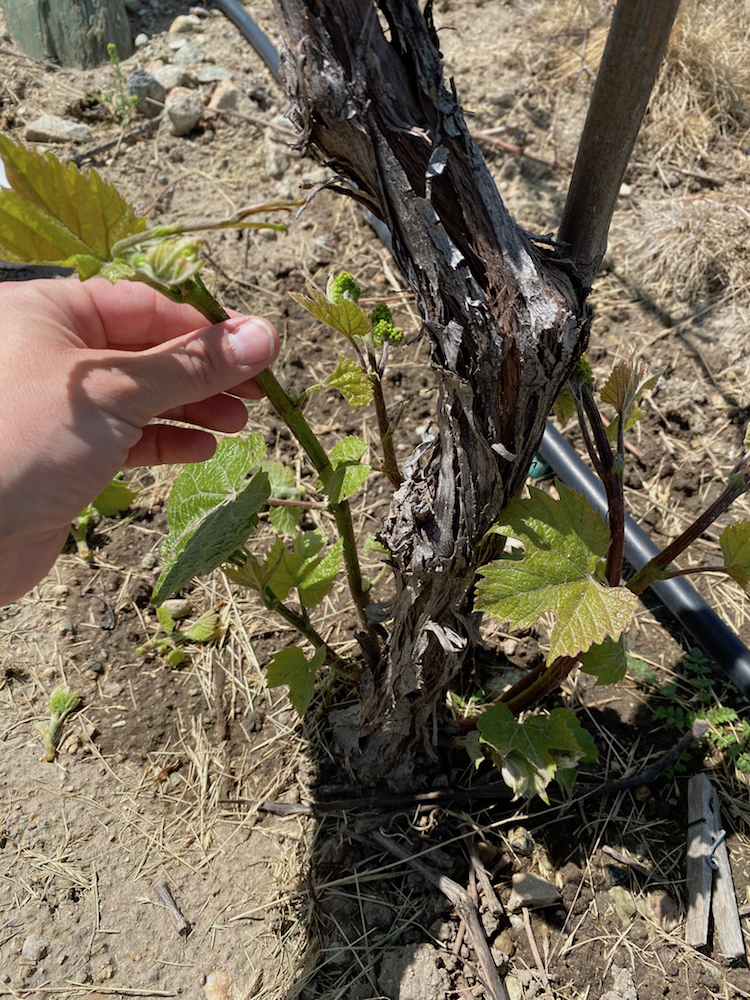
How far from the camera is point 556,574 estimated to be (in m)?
1.10

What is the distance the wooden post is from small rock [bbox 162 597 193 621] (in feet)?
11.0

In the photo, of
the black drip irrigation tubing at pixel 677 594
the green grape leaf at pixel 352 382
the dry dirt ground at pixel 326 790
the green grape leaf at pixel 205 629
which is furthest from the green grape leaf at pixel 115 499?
the green grape leaf at pixel 352 382

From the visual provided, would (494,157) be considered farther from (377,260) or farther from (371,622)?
(371,622)

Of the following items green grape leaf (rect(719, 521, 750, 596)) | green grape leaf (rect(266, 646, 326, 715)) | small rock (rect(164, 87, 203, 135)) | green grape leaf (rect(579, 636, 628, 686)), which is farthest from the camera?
small rock (rect(164, 87, 203, 135))

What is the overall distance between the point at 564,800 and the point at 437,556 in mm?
835

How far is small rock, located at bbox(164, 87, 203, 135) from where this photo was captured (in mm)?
3316

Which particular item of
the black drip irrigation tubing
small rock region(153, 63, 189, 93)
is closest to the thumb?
the black drip irrigation tubing

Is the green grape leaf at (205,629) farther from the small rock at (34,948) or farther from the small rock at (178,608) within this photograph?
the small rock at (34,948)

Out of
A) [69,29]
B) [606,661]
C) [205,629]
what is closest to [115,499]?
[205,629]

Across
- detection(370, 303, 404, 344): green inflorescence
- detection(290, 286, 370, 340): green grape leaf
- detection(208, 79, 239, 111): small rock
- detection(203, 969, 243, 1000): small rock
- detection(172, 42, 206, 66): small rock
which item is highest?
detection(172, 42, 206, 66): small rock

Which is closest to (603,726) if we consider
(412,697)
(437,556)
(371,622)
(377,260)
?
(412,697)

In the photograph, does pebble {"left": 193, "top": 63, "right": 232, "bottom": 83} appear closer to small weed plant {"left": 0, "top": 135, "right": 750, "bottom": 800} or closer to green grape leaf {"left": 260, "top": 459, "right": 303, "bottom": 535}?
green grape leaf {"left": 260, "top": 459, "right": 303, "bottom": 535}

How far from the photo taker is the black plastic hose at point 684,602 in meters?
1.80

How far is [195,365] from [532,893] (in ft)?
4.34
